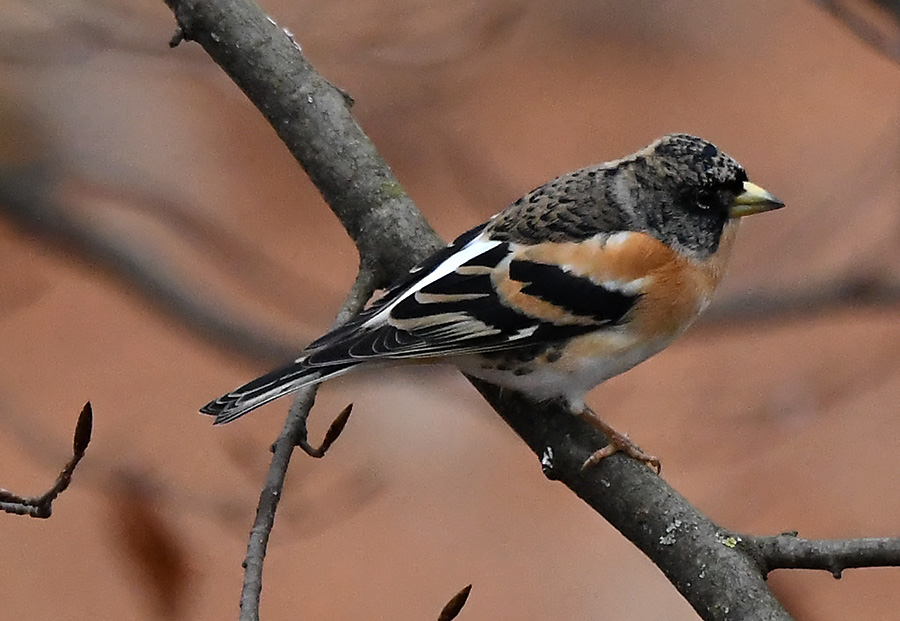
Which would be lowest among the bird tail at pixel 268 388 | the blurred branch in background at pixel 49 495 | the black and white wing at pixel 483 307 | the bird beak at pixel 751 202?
the blurred branch in background at pixel 49 495

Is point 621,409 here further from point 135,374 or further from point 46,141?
point 46,141

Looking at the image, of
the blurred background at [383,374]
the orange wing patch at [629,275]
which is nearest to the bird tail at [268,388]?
the orange wing patch at [629,275]

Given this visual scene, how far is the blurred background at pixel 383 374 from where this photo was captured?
8.68ft

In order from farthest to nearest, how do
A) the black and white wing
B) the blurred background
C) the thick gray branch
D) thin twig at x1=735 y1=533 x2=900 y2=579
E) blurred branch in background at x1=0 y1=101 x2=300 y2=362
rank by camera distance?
the blurred background < blurred branch in background at x1=0 y1=101 x2=300 y2=362 < the thick gray branch < the black and white wing < thin twig at x1=735 y1=533 x2=900 y2=579

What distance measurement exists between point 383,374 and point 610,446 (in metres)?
1.21

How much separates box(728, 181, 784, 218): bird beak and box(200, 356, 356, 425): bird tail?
0.54 meters

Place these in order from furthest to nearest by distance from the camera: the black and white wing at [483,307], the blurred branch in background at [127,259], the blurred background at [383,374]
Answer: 1. the blurred background at [383,374]
2. the blurred branch in background at [127,259]
3. the black and white wing at [483,307]

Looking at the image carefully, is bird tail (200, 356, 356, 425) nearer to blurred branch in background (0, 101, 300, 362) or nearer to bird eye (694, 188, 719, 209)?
blurred branch in background (0, 101, 300, 362)

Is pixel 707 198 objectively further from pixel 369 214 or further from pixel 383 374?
pixel 383 374

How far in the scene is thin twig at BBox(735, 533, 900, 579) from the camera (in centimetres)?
107

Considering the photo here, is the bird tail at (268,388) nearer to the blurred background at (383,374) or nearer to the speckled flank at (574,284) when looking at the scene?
the speckled flank at (574,284)

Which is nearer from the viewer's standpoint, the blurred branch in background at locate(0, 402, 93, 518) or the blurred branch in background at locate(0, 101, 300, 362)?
the blurred branch in background at locate(0, 402, 93, 518)

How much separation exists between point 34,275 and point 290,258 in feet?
2.49

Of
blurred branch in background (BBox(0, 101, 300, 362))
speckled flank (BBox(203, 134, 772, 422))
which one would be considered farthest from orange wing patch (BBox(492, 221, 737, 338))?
blurred branch in background (BBox(0, 101, 300, 362))
